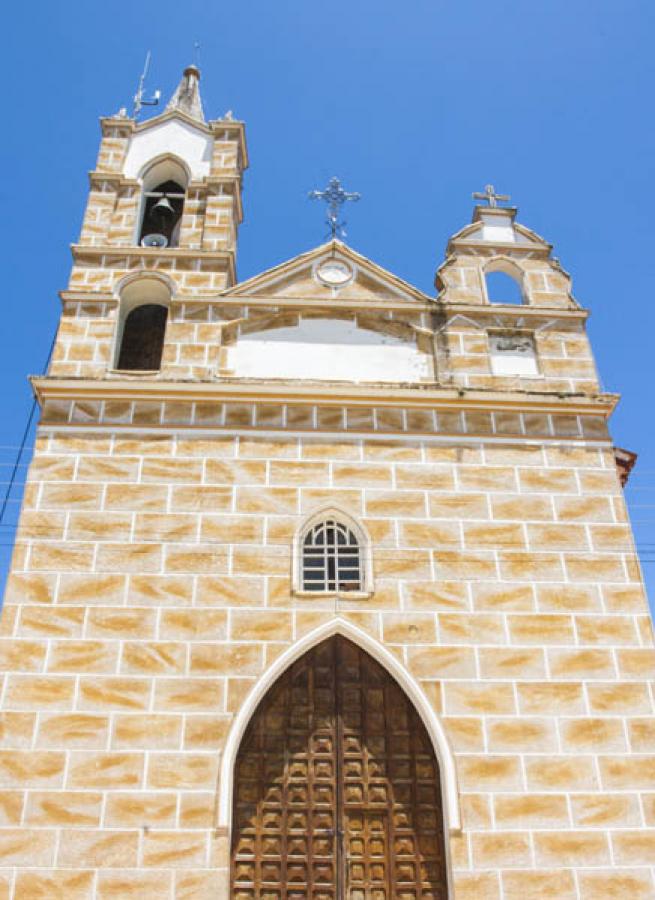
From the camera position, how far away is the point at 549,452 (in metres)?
11.3

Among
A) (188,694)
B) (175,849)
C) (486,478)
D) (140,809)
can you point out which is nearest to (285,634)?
(188,694)

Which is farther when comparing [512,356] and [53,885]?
[512,356]

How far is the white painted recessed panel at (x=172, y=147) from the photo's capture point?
14547mm

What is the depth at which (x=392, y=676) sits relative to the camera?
9773mm

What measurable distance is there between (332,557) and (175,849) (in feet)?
11.8

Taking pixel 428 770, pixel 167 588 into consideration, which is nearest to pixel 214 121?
pixel 167 588

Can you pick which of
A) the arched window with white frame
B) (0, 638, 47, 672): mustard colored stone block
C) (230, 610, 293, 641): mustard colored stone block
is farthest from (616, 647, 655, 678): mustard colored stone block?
(0, 638, 47, 672): mustard colored stone block

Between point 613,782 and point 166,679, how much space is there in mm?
4914

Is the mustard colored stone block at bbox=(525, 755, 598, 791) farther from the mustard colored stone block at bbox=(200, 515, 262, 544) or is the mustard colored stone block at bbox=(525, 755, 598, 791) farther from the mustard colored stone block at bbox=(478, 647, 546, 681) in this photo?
the mustard colored stone block at bbox=(200, 515, 262, 544)

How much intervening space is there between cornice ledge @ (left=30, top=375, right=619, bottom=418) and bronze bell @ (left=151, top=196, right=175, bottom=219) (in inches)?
151

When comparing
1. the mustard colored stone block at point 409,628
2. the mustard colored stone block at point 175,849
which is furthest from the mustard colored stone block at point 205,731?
the mustard colored stone block at point 409,628

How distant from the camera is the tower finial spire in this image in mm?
16188

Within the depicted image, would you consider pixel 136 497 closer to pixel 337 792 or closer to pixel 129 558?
pixel 129 558

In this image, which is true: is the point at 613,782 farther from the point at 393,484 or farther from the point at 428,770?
the point at 393,484
